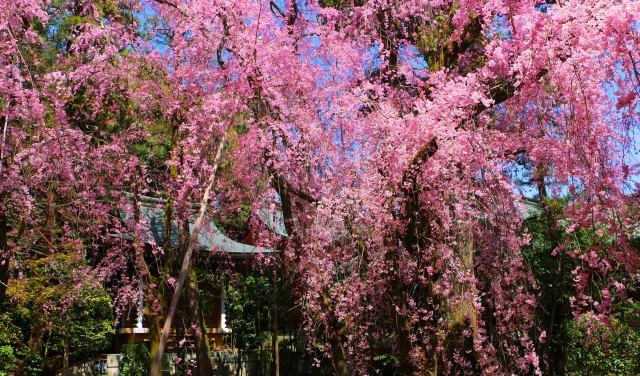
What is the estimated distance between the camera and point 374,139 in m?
6.89

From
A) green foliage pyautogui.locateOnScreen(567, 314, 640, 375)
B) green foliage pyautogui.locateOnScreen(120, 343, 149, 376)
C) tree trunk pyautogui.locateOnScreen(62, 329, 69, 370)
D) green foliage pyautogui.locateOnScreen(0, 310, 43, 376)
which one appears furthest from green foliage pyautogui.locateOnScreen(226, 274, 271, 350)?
green foliage pyautogui.locateOnScreen(567, 314, 640, 375)

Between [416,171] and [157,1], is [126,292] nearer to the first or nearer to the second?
[157,1]

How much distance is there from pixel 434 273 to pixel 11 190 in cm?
529

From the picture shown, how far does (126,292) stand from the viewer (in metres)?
11.0

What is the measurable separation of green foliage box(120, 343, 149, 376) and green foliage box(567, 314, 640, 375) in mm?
7508

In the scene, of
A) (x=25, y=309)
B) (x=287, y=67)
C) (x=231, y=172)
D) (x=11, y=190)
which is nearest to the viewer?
(x=11, y=190)

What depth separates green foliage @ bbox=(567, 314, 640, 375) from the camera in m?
8.46

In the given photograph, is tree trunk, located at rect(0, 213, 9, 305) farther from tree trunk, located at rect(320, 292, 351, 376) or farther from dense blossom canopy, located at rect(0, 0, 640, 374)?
tree trunk, located at rect(320, 292, 351, 376)

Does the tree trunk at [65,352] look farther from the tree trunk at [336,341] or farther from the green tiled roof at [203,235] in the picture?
the tree trunk at [336,341]

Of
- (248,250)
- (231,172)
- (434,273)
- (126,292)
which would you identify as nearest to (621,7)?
(434,273)

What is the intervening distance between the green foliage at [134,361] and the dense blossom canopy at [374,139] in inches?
58.3

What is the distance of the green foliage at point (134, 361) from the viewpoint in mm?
11531

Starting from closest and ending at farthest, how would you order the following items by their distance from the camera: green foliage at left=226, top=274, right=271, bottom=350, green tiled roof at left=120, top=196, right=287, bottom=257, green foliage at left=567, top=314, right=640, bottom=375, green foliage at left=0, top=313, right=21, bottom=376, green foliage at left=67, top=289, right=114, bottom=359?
green foliage at left=0, top=313, right=21, bottom=376 → green foliage at left=567, top=314, right=640, bottom=375 → green foliage at left=67, top=289, right=114, bottom=359 → green tiled roof at left=120, top=196, right=287, bottom=257 → green foliage at left=226, top=274, right=271, bottom=350

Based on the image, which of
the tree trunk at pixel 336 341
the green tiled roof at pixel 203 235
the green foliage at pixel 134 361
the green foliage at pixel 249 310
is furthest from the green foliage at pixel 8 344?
the green foliage at pixel 249 310
